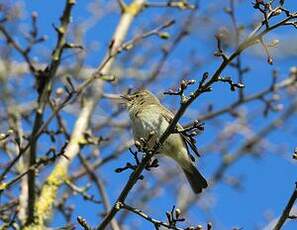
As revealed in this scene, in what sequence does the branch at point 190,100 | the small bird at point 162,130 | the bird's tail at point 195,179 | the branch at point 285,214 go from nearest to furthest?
the branch at point 190,100 < the branch at point 285,214 < the small bird at point 162,130 < the bird's tail at point 195,179

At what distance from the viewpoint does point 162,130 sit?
4.74 meters

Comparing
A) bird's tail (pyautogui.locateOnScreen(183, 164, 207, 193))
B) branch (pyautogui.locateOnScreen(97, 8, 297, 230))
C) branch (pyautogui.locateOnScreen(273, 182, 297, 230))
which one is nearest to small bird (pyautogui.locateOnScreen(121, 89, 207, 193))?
bird's tail (pyautogui.locateOnScreen(183, 164, 207, 193))

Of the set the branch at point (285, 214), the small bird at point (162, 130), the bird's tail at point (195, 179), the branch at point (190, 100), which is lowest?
the branch at point (285, 214)

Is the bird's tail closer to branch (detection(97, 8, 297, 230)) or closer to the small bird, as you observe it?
the small bird

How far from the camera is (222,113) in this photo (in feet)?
20.1

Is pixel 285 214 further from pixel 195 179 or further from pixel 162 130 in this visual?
pixel 195 179

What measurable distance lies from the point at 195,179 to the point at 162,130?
493 millimetres

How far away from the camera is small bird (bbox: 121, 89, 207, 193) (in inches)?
188

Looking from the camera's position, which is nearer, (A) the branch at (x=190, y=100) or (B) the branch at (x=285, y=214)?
(A) the branch at (x=190, y=100)

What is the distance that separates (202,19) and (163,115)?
11.6 ft

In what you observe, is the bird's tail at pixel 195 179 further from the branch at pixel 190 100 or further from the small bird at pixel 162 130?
the branch at pixel 190 100

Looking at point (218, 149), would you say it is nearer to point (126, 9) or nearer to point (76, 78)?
point (76, 78)

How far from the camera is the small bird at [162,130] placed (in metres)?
4.79

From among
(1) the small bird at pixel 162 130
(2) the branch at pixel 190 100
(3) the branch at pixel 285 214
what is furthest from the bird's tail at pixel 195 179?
(3) the branch at pixel 285 214
